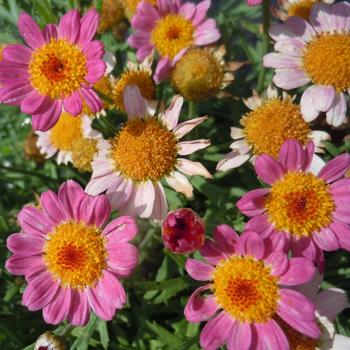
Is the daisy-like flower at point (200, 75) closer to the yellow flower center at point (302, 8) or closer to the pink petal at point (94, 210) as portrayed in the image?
the yellow flower center at point (302, 8)

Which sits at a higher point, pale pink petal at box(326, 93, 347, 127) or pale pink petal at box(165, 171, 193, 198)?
pale pink petal at box(165, 171, 193, 198)

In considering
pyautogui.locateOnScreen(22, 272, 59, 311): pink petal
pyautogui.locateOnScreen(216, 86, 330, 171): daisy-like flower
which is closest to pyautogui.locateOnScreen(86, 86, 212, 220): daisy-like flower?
pyautogui.locateOnScreen(216, 86, 330, 171): daisy-like flower

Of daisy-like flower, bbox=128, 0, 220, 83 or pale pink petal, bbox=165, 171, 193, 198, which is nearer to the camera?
pale pink petal, bbox=165, 171, 193, 198

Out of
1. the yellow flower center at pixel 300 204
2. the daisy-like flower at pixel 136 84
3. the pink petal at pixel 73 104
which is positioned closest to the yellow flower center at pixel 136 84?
the daisy-like flower at pixel 136 84

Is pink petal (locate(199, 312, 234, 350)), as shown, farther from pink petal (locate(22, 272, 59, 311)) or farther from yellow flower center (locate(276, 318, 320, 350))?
pink petal (locate(22, 272, 59, 311))

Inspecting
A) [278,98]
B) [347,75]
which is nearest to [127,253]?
[278,98]

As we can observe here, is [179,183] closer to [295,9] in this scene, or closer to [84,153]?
[84,153]
